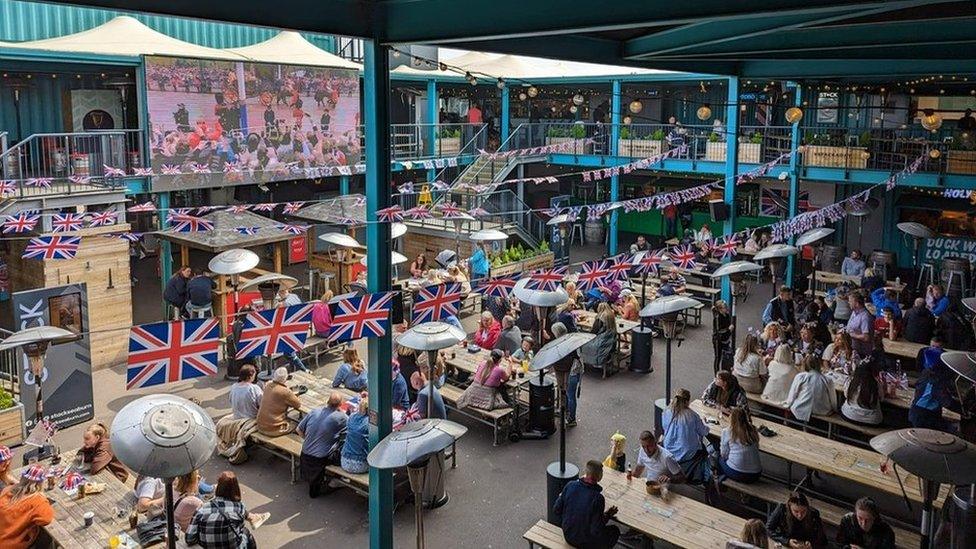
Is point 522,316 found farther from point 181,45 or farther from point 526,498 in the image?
point 181,45

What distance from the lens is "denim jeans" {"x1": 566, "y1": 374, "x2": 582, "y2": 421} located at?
11.7 meters

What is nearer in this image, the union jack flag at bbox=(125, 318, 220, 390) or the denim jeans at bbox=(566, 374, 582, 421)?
the union jack flag at bbox=(125, 318, 220, 390)

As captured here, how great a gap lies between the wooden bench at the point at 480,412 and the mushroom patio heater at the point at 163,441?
239 inches

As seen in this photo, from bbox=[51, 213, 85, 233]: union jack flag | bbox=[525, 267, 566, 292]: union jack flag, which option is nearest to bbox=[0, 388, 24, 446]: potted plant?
bbox=[51, 213, 85, 233]: union jack flag

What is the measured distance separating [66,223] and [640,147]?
16353 millimetres

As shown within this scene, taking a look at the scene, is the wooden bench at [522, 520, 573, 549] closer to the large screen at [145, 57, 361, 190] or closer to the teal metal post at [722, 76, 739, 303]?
the teal metal post at [722, 76, 739, 303]

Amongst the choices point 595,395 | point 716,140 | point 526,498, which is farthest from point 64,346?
point 716,140

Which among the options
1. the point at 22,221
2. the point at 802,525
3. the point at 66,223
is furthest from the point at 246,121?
the point at 802,525

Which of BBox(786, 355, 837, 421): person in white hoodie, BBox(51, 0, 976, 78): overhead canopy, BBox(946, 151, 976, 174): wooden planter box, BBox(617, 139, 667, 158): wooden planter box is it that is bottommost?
BBox(786, 355, 837, 421): person in white hoodie

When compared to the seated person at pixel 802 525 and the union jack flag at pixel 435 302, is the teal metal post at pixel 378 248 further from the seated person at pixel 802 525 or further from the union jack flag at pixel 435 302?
the seated person at pixel 802 525

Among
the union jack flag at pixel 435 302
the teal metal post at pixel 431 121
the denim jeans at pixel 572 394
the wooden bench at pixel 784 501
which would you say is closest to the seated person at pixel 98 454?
the union jack flag at pixel 435 302

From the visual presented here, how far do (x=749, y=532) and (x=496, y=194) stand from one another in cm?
1657

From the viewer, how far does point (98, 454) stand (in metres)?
9.07

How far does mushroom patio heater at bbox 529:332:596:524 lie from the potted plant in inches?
297
